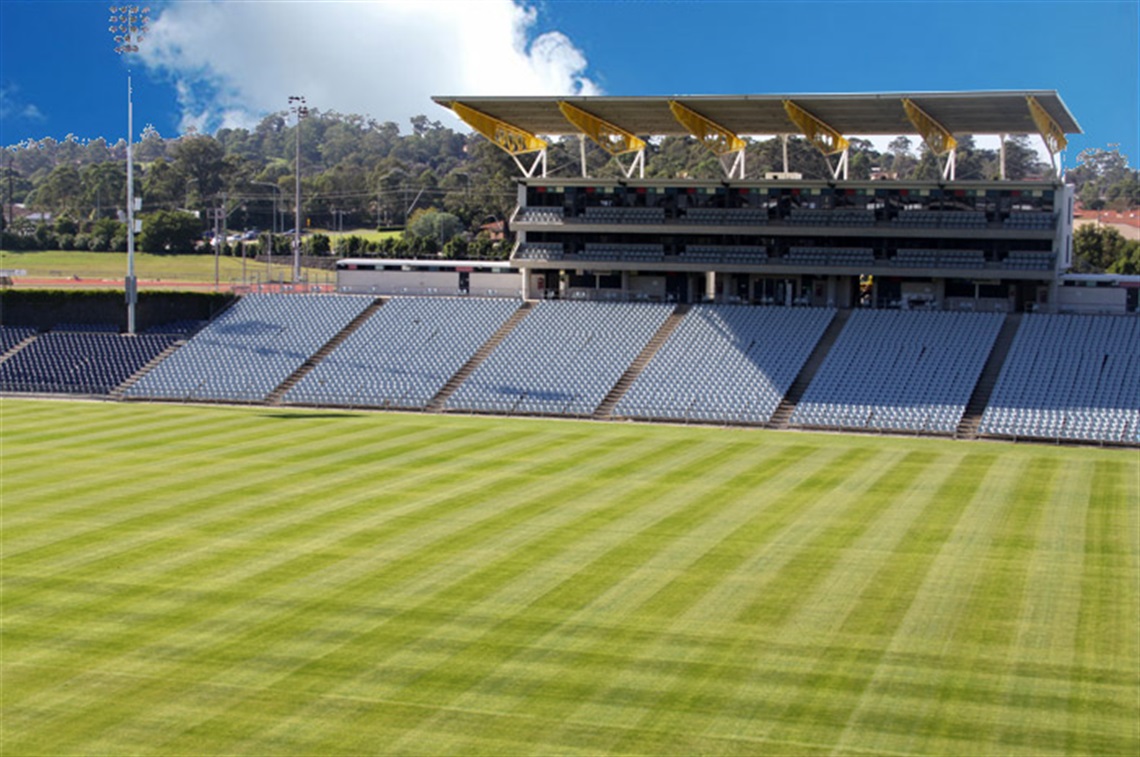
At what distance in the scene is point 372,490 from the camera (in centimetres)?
4134

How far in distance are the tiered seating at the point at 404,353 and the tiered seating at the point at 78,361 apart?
949 centimetres

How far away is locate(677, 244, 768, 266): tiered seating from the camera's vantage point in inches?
2694

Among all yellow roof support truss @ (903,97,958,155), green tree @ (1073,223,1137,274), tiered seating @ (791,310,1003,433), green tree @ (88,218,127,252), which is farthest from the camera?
green tree @ (88,218,127,252)

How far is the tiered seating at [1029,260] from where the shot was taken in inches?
2507

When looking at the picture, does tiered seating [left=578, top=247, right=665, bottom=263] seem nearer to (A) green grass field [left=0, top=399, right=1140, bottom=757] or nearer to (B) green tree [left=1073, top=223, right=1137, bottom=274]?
(A) green grass field [left=0, top=399, right=1140, bottom=757]

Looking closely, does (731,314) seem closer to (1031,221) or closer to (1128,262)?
(1031,221)

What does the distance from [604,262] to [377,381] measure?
1326 centimetres

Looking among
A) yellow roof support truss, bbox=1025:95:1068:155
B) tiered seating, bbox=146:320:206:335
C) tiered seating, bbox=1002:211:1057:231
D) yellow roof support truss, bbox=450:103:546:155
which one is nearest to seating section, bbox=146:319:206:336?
tiered seating, bbox=146:320:206:335

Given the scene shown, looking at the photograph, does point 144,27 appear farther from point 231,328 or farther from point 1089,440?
point 1089,440

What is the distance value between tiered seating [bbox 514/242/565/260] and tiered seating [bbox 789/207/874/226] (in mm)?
11451

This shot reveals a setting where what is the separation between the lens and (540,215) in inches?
2813

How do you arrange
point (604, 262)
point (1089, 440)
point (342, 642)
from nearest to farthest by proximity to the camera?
point (342, 642) → point (1089, 440) → point (604, 262)

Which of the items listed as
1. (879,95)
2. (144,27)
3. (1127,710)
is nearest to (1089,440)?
(879,95)

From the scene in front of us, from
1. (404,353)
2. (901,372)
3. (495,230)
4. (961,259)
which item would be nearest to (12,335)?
(404,353)
